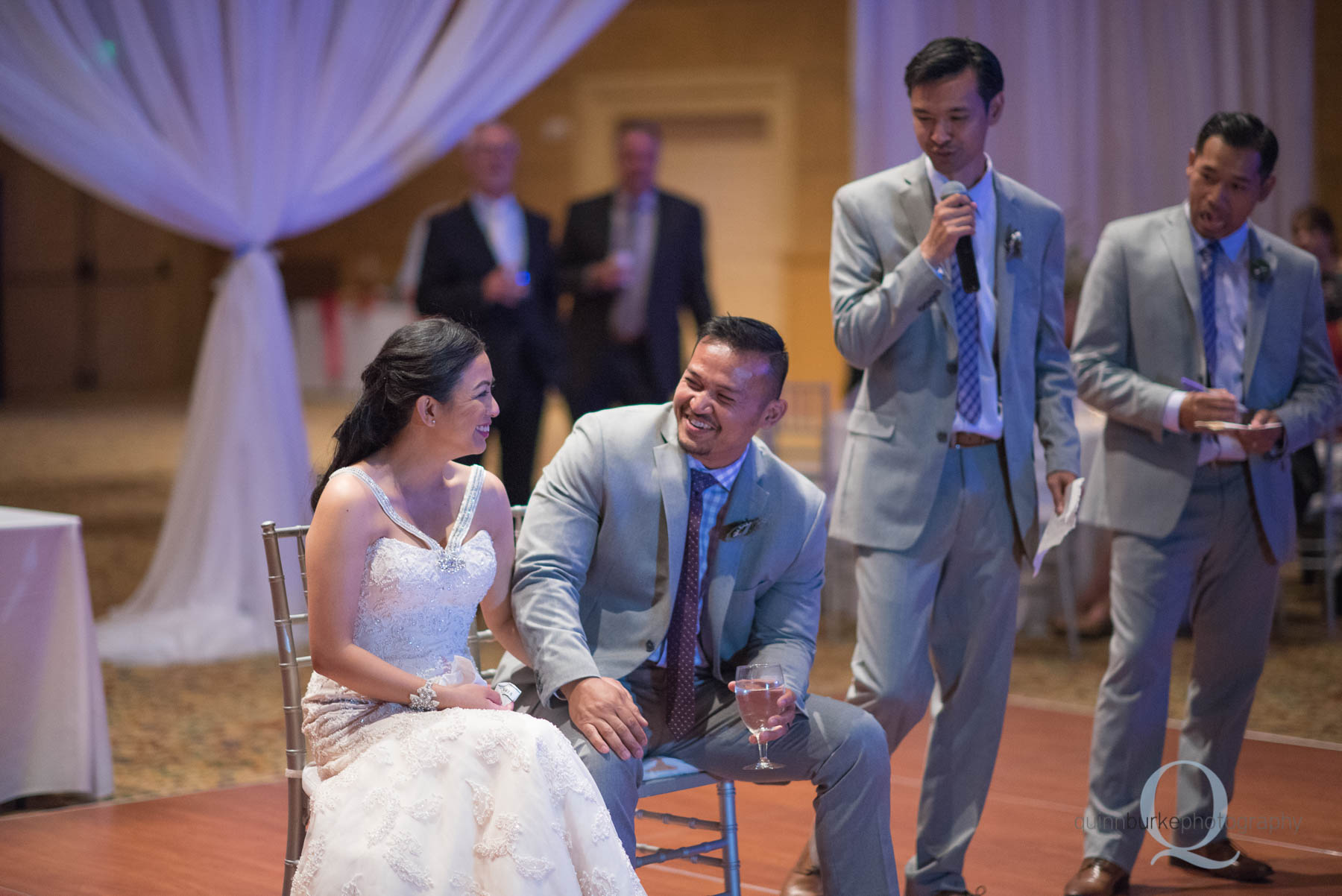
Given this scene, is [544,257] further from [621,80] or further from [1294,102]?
[621,80]

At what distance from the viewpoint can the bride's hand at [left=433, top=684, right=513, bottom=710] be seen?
2.25m

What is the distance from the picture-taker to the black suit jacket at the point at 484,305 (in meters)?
5.65

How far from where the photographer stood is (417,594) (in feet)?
7.50

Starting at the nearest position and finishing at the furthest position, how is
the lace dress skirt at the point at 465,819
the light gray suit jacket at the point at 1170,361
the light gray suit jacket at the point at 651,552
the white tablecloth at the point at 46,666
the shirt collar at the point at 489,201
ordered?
the lace dress skirt at the point at 465,819 → the light gray suit jacket at the point at 651,552 → the light gray suit jacket at the point at 1170,361 → the white tablecloth at the point at 46,666 → the shirt collar at the point at 489,201

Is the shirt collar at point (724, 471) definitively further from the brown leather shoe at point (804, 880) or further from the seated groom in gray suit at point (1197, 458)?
the seated groom in gray suit at point (1197, 458)

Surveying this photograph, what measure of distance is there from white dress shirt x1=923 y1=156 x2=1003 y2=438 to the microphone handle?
2.8 inches

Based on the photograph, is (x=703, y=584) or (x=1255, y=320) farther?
(x=1255, y=320)

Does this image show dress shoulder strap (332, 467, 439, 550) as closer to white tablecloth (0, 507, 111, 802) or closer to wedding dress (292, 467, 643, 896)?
wedding dress (292, 467, 643, 896)

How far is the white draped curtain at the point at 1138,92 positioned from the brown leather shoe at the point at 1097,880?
3.54m

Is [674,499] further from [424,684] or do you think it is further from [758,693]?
[424,684]

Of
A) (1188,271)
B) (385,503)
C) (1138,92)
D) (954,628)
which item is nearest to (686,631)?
(385,503)

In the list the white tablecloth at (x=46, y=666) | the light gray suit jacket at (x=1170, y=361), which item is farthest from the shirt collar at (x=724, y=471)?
the white tablecloth at (x=46, y=666)

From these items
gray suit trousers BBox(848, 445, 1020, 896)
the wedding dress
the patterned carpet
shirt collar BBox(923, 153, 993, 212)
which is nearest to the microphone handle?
shirt collar BBox(923, 153, 993, 212)

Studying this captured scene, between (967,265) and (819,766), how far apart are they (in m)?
0.98
